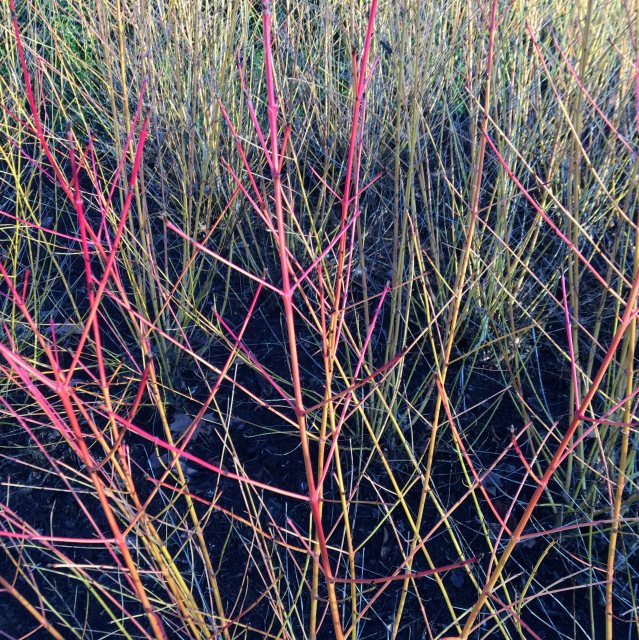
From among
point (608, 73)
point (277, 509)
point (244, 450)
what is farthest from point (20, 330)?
point (608, 73)

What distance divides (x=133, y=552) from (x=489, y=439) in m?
1.24

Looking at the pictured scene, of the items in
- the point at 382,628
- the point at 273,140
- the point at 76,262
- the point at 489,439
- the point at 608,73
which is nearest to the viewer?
the point at 273,140

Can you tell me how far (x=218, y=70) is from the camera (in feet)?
9.27

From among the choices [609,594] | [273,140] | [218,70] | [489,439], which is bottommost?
[489,439]

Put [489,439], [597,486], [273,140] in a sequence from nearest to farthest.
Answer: [273,140]
[597,486]
[489,439]

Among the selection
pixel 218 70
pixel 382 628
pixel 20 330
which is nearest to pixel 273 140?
pixel 382 628

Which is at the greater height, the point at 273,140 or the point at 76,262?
the point at 273,140

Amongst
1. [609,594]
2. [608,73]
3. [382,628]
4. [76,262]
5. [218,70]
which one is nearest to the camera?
[609,594]

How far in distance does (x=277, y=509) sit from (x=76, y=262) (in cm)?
176

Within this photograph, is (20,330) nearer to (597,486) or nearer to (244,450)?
(244,450)

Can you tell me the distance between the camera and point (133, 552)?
2.04 meters

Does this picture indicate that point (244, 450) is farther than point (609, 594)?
Yes

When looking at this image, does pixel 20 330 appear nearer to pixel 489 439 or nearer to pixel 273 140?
pixel 489 439

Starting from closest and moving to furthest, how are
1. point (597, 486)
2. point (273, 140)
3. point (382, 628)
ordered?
point (273, 140)
point (382, 628)
point (597, 486)
